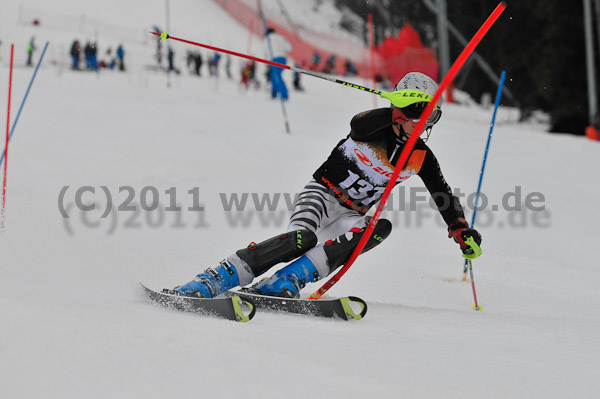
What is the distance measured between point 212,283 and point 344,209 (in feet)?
3.40

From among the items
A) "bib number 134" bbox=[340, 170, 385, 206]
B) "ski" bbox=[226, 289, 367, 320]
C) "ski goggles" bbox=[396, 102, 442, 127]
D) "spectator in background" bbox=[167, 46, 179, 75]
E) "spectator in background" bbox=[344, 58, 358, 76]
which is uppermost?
"spectator in background" bbox=[344, 58, 358, 76]

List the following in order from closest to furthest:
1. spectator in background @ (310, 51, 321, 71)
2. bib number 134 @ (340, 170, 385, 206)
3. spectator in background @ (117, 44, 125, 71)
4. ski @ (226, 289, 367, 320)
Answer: ski @ (226, 289, 367, 320) < bib number 134 @ (340, 170, 385, 206) < spectator in background @ (117, 44, 125, 71) < spectator in background @ (310, 51, 321, 71)

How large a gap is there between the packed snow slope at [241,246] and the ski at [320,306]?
0.11m

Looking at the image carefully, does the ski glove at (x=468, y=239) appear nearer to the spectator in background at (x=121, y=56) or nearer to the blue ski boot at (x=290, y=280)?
the blue ski boot at (x=290, y=280)

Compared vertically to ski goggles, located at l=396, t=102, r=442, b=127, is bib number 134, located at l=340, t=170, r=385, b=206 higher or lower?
lower

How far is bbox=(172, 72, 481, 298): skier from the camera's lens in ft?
10.9

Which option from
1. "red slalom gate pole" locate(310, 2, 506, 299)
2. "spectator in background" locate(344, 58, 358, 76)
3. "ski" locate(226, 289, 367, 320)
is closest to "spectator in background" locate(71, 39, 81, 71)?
"spectator in background" locate(344, 58, 358, 76)

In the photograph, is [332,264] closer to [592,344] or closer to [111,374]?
[592,344]

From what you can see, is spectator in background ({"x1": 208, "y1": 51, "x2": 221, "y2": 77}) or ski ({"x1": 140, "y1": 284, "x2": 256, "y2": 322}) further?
spectator in background ({"x1": 208, "y1": 51, "x2": 221, "y2": 77})

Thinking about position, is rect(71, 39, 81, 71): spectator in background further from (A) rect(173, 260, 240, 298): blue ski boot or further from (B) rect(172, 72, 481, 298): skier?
(A) rect(173, 260, 240, 298): blue ski boot

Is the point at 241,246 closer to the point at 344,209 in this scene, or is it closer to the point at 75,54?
the point at 344,209

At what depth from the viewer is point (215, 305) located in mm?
2855

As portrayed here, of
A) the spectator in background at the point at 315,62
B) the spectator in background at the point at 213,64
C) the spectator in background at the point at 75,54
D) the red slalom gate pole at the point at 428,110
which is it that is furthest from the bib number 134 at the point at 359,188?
the spectator in background at the point at 315,62

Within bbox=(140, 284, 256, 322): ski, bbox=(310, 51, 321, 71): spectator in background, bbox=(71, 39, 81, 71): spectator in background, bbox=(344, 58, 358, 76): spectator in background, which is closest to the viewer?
bbox=(140, 284, 256, 322): ski
